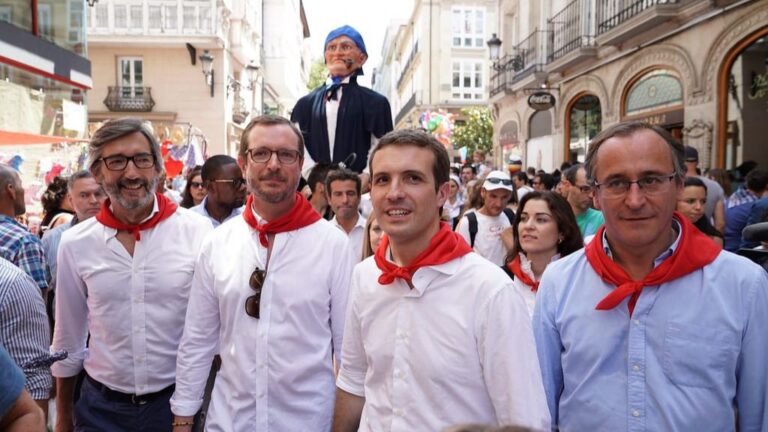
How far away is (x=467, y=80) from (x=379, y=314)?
4329 centimetres

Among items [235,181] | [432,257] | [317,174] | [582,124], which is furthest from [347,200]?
[582,124]

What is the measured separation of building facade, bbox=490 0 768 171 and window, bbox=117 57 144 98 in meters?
15.9

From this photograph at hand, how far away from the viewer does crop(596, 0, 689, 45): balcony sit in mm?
11492

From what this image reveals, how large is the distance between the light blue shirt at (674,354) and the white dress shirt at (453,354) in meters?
0.25

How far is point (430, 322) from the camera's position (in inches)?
80.6

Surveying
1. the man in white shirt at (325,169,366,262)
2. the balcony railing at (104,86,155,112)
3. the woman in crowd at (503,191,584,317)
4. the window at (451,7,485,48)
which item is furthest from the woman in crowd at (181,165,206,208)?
the window at (451,7,485,48)

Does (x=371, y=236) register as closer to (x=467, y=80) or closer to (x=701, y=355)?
(x=701, y=355)

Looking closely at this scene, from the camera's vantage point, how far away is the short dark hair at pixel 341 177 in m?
4.62

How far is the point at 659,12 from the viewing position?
1148 cm

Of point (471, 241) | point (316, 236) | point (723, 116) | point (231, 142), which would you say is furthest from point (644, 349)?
point (231, 142)

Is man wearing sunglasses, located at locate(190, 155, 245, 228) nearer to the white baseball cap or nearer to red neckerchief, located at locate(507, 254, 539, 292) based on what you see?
red neckerchief, located at locate(507, 254, 539, 292)

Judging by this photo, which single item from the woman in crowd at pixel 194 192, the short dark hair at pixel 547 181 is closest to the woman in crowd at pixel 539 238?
the woman in crowd at pixel 194 192

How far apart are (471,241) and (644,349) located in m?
3.91

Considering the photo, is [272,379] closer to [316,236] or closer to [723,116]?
[316,236]
